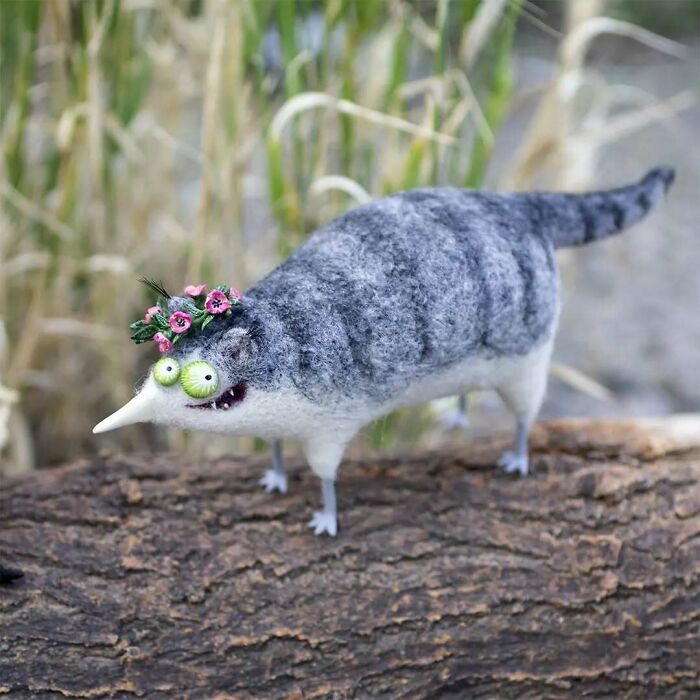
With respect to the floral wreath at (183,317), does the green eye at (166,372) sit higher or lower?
lower

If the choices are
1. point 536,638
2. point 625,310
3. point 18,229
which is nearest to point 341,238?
point 536,638

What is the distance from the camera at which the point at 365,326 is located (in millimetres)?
804

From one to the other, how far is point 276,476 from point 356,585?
177 millimetres

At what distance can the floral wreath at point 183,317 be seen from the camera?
2.45ft

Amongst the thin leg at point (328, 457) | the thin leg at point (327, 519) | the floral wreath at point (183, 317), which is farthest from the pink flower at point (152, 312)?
the thin leg at point (327, 519)

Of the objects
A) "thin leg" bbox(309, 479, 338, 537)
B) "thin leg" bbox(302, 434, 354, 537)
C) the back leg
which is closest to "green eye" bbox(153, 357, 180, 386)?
"thin leg" bbox(302, 434, 354, 537)

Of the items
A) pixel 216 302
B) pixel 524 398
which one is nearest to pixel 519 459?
pixel 524 398

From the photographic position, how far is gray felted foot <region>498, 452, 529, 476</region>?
1.06 m

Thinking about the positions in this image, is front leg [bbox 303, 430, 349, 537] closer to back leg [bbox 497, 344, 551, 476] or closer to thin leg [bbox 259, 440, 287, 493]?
thin leg [bbox 259, 440, 287, 493]

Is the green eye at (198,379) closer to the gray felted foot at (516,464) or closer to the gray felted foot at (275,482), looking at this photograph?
the gray felted foot at (275,482)

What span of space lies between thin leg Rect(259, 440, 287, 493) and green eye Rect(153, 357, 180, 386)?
0.30 meters

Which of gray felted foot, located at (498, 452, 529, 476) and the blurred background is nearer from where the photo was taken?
gray felted foot, located at (498, 452, 529, 476)

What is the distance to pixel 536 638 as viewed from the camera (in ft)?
2.98

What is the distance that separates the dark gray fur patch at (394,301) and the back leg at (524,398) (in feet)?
0.13
